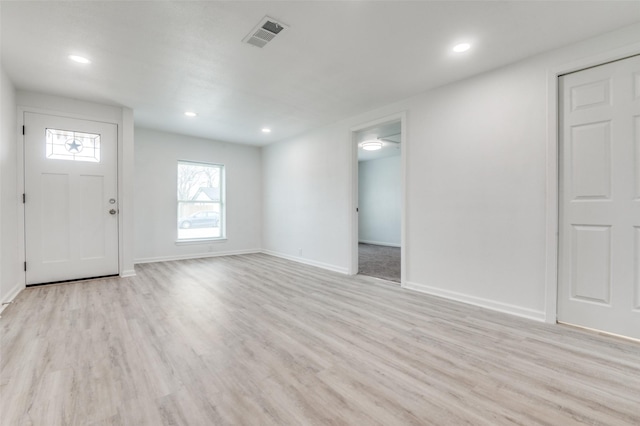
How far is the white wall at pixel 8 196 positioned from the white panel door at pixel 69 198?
0.21 meters

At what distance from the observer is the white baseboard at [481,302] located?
2707mm

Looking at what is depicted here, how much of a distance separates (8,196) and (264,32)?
3.53 m

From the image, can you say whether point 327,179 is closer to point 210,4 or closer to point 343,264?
point 343,264

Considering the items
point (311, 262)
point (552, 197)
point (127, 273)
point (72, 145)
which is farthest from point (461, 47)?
point (127, 273)

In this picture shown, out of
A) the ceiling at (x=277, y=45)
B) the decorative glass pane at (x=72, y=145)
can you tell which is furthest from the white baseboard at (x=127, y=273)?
the ceiling at (x=277, y=45)

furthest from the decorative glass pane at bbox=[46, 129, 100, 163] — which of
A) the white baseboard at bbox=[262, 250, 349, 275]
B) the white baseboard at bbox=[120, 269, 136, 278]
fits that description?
the white baseboard at bbox=[262, 250, 349, 275]

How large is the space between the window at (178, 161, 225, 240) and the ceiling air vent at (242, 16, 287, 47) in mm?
4079

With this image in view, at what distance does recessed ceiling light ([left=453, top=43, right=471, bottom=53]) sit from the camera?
2.57 metres

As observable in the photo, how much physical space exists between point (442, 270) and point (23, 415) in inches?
142

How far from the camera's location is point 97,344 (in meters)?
2.19

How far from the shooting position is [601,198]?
2432 millimetres

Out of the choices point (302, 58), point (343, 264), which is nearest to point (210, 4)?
point (302, 58)

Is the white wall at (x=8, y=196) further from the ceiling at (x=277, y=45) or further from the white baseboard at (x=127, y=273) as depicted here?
the white baseboard at (x=127, y=273)

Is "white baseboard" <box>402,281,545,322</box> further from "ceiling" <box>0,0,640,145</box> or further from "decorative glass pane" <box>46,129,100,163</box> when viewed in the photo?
"decorative glass pane" <box>46,129,100,163</box>
